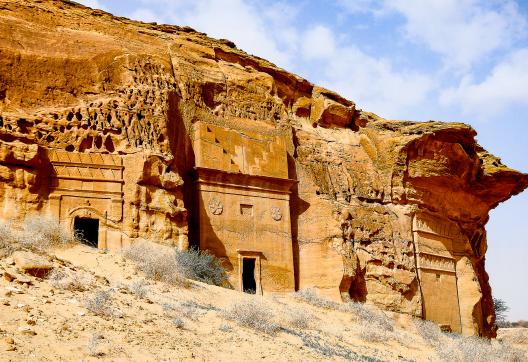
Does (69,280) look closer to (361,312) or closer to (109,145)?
(109,145)

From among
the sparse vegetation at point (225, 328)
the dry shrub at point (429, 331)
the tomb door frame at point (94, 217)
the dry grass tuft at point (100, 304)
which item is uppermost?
the tomb door frame at point (94, 217)

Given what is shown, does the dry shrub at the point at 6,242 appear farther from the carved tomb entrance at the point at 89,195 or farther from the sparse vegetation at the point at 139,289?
the carved tomb entrance at the point at 89,195

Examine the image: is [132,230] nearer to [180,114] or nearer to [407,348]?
[180,114]

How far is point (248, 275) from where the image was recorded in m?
23.6

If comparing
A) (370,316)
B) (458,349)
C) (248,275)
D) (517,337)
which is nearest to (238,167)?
(248,275)

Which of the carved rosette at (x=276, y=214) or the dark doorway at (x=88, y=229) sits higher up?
the carved rosette at (x=276, y=214)

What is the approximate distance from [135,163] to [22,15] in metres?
7.03

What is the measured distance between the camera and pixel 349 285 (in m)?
23.6

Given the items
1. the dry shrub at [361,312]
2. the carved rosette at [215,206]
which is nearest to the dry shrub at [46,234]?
the carved rosette at [215,206]

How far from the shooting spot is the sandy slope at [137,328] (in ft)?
33.1

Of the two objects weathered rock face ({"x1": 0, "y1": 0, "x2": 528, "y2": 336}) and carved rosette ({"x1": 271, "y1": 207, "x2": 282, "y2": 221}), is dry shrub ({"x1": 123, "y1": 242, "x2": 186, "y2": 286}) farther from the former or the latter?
carved rosette ({"x1": 271, "y1": 207, "x2": 282, "y2": 221})

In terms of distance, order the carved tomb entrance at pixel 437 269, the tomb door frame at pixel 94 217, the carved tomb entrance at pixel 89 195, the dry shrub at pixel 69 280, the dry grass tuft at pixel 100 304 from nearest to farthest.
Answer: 1. the dry grass tuft at pixel 100 304
2. the dry shrub at pixel 69 280
3. the tomb door frame at pixel 94 217
4. the carved tomb entrance at pixel 89 195
5. the carved tomb entrance at pixel 437 269

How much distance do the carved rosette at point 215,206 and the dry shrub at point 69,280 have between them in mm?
9178

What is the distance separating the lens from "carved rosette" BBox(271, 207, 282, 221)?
23.9 meters
